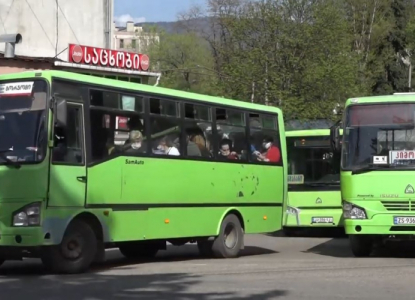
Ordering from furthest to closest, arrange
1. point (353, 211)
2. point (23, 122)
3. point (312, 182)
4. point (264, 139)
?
point (312, 182) → point (264, 139) → point (353, 211) → point (23, 122)

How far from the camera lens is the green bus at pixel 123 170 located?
13492 millimetres

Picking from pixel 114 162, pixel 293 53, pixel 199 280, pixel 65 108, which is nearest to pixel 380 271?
pixel 199 280

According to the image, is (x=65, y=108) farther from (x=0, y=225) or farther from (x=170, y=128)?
(x=170, y=128)

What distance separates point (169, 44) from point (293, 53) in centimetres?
3827

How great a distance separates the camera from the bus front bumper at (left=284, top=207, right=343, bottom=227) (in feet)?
75.0

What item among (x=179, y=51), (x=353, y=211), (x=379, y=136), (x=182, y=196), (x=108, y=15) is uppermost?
(x=179, y=51)

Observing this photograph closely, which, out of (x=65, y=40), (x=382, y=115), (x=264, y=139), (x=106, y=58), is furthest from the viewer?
(x=65, y=40)

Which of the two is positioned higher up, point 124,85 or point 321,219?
point 124,85

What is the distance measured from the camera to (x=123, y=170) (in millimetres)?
15031

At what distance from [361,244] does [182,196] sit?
12.0ft

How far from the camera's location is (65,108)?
13.8m

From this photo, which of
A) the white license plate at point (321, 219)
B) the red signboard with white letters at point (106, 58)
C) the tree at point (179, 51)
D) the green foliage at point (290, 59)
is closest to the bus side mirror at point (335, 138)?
the white license plate at point (321, 219)

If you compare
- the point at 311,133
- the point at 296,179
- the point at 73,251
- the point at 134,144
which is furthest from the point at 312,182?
the point at 73,251

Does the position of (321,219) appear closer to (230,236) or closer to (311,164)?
(311,164)
